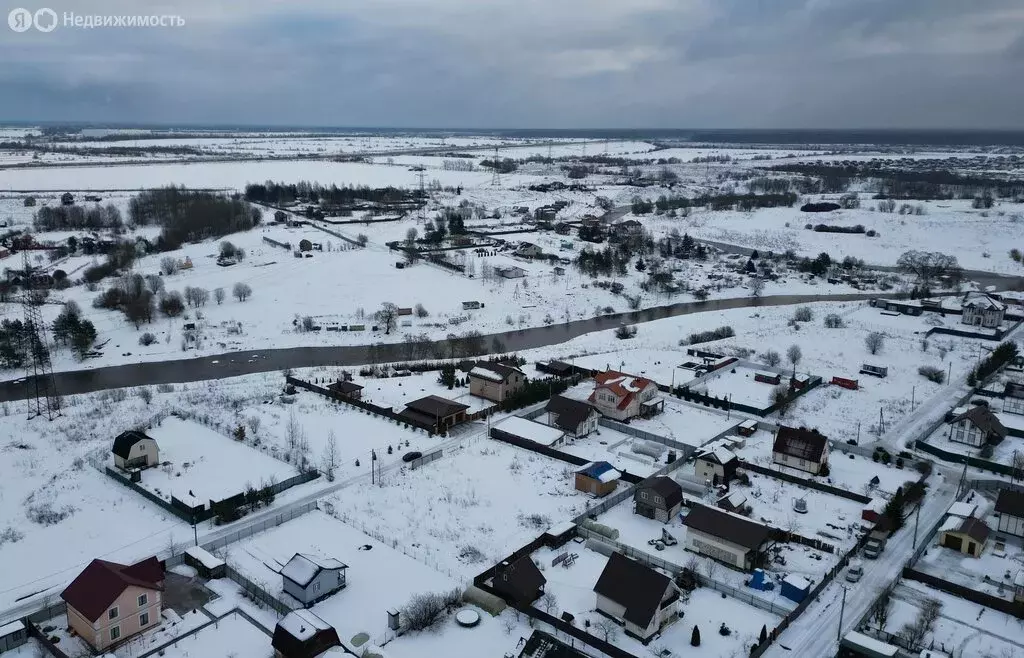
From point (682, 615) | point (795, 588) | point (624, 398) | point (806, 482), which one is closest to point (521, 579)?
point (682, 615)

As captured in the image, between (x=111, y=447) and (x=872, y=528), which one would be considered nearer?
(x=872, y=528)

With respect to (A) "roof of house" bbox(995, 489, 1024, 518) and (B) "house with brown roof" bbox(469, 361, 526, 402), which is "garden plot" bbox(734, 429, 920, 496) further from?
(B) "house with brown roof" bbox(469, 361, 526, 402)

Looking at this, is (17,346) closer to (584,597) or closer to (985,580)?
(584,597)

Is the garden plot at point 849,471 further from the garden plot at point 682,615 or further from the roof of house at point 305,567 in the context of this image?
the roof of house at point 305,567

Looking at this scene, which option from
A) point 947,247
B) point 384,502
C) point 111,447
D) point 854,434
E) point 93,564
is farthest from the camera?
point 947,247

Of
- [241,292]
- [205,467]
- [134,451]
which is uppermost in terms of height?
[241,292]

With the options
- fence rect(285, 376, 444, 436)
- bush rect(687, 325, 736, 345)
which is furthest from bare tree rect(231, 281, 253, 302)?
bush rect(687, 325, 736, 345)

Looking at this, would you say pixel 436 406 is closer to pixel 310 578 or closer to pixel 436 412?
pixel 436 412

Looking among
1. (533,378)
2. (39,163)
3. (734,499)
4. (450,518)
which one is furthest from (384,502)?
(39,163)
